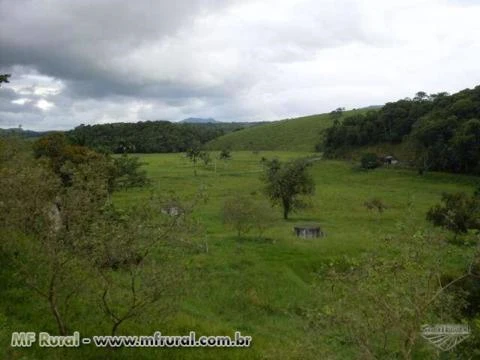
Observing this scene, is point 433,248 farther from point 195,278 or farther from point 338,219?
point 338,219

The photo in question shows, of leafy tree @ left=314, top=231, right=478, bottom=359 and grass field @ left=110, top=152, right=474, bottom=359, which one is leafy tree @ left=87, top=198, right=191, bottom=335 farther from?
leafy tree @ left=314, top=231, right=478, bottom=359

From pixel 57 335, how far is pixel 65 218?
15.5ft

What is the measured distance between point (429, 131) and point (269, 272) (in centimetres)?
7086

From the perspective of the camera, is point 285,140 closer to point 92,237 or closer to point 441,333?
point 92,237

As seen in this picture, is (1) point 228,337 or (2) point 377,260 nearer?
(2) point 377,260

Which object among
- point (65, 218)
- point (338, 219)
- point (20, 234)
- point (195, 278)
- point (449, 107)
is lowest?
point (338, 219)

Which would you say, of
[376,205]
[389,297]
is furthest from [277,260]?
[376,205]

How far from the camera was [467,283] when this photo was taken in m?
26.6

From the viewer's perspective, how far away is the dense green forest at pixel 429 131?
83.6 metres

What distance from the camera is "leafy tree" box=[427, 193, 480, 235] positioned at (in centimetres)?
4144

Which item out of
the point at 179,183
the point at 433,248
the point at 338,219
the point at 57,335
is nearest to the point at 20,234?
the point at 57,335

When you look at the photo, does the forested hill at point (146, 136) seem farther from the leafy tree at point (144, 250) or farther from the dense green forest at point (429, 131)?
the leafy tree at point (144, 250)

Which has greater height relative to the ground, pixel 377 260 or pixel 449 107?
pixel 449 107

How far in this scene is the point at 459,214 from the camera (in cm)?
4216
